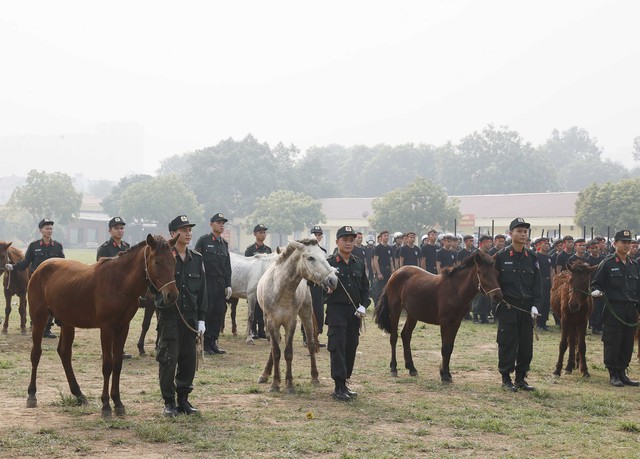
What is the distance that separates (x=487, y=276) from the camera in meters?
11.0

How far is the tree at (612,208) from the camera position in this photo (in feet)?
157

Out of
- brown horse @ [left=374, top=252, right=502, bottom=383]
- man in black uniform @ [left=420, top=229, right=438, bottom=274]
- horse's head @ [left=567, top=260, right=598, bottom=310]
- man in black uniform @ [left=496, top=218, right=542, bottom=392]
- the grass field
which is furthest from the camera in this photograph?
man in black uniform @ [left=420, top=229, right=438, bottom=274]

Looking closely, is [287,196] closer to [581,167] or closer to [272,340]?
[272,340]

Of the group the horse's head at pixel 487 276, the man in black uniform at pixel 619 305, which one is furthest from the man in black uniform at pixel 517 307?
the man in black uniform at pixel 619 305

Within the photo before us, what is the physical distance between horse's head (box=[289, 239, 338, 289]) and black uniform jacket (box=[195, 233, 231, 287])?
3676mm

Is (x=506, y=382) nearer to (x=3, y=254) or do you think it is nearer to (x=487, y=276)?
(x=487, y=276)

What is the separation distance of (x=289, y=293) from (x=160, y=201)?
72.3 m

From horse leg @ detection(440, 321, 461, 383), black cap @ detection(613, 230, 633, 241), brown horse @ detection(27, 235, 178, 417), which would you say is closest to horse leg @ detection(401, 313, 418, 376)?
horse leg @ detection(440, 321, 461, 383)

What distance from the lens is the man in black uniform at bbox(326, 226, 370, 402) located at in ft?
33.0

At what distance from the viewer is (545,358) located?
46.7 ft

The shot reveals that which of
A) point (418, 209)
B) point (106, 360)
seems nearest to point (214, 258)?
point (106, 360)

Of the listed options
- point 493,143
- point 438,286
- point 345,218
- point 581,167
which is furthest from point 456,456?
point 581,167

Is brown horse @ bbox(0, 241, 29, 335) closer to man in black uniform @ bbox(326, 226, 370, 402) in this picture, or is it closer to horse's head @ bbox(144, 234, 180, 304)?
man in black uniform @ bbox(326, 226, 370, 402)

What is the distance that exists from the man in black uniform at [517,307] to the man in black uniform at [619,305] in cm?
127
